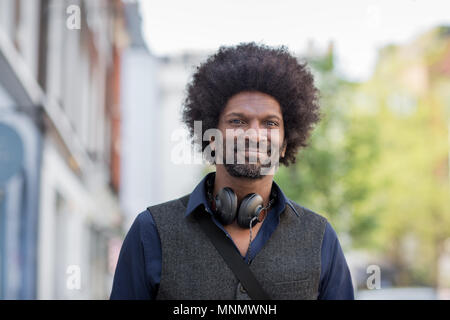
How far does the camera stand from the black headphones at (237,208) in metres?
2.45

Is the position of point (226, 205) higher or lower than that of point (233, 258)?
higher

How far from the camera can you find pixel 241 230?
2502 millimetres

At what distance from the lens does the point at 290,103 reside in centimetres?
286

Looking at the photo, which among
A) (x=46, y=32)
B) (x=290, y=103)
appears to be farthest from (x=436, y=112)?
(x=290, y=103)

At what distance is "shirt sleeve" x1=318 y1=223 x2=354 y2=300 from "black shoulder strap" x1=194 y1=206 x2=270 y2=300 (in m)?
0.28

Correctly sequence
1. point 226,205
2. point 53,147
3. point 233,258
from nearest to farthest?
point 233,258
point 226,205
point 53,147

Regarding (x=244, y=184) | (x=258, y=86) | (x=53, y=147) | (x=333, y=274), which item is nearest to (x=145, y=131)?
(x=53, y=147)

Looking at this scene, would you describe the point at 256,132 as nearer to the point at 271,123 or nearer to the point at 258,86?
the point at 271,123

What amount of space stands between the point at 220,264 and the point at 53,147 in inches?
324

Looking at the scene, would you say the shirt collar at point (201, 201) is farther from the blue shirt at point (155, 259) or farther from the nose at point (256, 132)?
the nose at point (256, 132)

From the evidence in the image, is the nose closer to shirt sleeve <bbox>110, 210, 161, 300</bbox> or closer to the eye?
the eye

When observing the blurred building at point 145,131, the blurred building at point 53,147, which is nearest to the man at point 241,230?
the blurred building at point 53,147

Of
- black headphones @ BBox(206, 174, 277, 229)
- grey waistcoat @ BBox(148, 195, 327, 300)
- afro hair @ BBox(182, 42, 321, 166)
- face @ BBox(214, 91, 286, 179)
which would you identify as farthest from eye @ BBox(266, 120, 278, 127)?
grey waistcoat @ BBox(148, 195, 327, 300)

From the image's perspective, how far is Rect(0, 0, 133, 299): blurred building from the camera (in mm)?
7527
